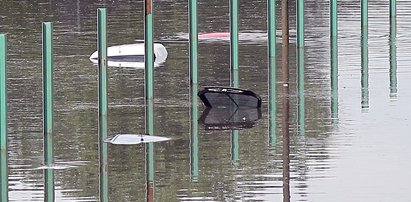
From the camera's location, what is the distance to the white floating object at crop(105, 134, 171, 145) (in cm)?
2370

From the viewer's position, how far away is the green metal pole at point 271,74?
987 inches

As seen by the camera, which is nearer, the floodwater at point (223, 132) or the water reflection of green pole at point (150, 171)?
the water reflection of green pole at point (150, 171)

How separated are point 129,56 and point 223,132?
1124 cm

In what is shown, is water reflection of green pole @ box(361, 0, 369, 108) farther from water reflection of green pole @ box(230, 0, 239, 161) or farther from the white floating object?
the white floating object

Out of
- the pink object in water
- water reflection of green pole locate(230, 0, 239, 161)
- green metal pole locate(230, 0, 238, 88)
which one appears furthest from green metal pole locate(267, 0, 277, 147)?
the pink object in water

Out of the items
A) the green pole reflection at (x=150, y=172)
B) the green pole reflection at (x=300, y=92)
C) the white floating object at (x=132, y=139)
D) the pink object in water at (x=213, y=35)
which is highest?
the pink object in water at (x=213, y=35)

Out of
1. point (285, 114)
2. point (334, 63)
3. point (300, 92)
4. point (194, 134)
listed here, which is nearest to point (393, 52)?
point (334, 63)

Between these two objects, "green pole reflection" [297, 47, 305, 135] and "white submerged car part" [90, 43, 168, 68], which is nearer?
"green pole reflection" [297, 47, 305, 135]

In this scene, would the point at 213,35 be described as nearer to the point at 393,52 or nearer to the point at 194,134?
the point at 393,52

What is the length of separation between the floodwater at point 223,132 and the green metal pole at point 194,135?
0.14 feet

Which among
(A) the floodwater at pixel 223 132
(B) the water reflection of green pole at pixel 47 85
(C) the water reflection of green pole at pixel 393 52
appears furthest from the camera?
(C) the water reflection of green pole at pixel 393 52

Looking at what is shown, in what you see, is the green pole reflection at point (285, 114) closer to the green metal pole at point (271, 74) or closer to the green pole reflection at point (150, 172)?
the green metal pole at point (271, 74)

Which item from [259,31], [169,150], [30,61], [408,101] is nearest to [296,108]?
[408,101]

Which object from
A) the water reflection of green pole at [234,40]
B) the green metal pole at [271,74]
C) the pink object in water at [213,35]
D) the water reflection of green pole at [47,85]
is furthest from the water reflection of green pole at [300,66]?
the pink object in water at [213,35]
